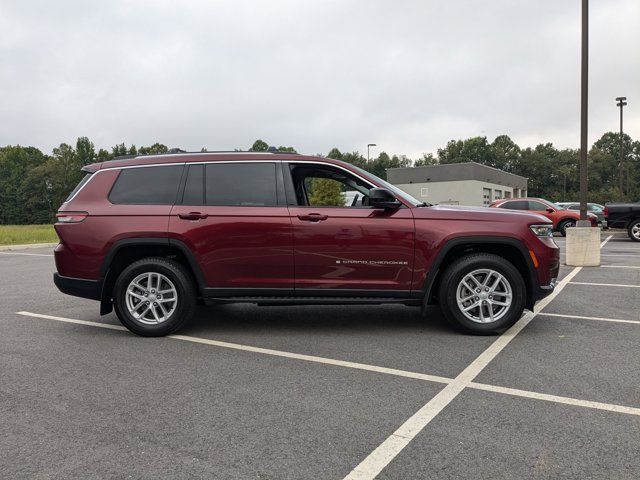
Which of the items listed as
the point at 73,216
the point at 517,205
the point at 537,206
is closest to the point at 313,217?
the point at 73,216

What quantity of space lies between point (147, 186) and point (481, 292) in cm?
365

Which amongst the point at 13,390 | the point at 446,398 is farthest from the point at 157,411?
the point at 446,398

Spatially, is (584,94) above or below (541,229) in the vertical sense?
above

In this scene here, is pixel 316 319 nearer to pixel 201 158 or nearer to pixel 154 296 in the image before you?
pixel 154 296

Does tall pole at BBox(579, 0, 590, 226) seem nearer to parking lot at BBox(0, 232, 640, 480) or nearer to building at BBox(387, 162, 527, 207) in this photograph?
parking lot at BBox(0, 232, 640, 480)

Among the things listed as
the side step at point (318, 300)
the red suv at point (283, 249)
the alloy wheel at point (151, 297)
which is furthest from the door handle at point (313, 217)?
the alloy wheel at point (151, 297)

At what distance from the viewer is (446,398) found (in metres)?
3.62

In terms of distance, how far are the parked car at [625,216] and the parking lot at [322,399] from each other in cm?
1403

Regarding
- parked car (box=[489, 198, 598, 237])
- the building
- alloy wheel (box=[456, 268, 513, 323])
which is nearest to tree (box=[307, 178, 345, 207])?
alloy wheel (box=[456, 268, 513, 323])

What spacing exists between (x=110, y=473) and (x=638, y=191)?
149 feet

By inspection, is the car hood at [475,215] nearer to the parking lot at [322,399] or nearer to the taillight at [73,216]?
the parking lot at [322,399]

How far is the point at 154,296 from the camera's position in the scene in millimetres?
5371

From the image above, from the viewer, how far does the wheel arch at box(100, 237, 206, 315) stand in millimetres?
5316

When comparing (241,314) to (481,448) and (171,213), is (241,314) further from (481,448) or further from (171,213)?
(481,448)
